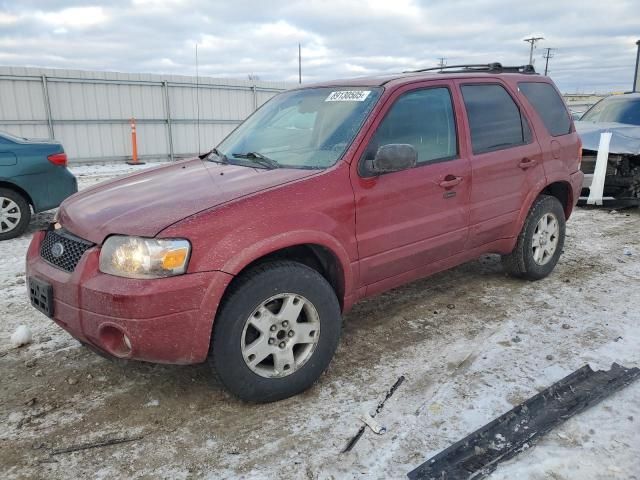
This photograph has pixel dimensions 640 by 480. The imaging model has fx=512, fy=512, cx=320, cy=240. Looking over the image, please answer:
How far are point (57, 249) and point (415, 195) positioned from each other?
86.4 inches

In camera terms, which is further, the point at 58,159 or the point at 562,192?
the point at 58,159

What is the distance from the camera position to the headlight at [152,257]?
2453 mm

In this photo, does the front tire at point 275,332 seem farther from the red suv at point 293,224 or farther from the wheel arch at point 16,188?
the wheel arch at point 16,188

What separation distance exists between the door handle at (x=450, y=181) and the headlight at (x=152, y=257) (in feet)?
6.21

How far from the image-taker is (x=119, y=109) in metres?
15.0

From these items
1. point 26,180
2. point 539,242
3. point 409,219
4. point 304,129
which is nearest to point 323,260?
point 409,219

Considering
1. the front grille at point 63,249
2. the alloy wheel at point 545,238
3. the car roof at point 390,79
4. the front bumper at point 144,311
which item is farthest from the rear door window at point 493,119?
the front grille at point 63,249

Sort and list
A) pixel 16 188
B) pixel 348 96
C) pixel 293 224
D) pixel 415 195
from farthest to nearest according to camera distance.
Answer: pixel 16 188 → pixel 348 96 → pixel 415 195 → pixel 293 224

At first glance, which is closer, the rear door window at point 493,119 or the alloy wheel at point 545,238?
the rear door window at point 493,119

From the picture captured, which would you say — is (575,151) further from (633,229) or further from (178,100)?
(178,100)

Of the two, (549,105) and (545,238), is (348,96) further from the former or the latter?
(545,238)

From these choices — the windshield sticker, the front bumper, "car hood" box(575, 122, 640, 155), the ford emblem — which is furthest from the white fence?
the front bumper

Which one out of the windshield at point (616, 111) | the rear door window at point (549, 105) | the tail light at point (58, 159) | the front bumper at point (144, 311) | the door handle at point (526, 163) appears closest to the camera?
the front bumper at point (144, 311)

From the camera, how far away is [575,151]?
4.83 meters
